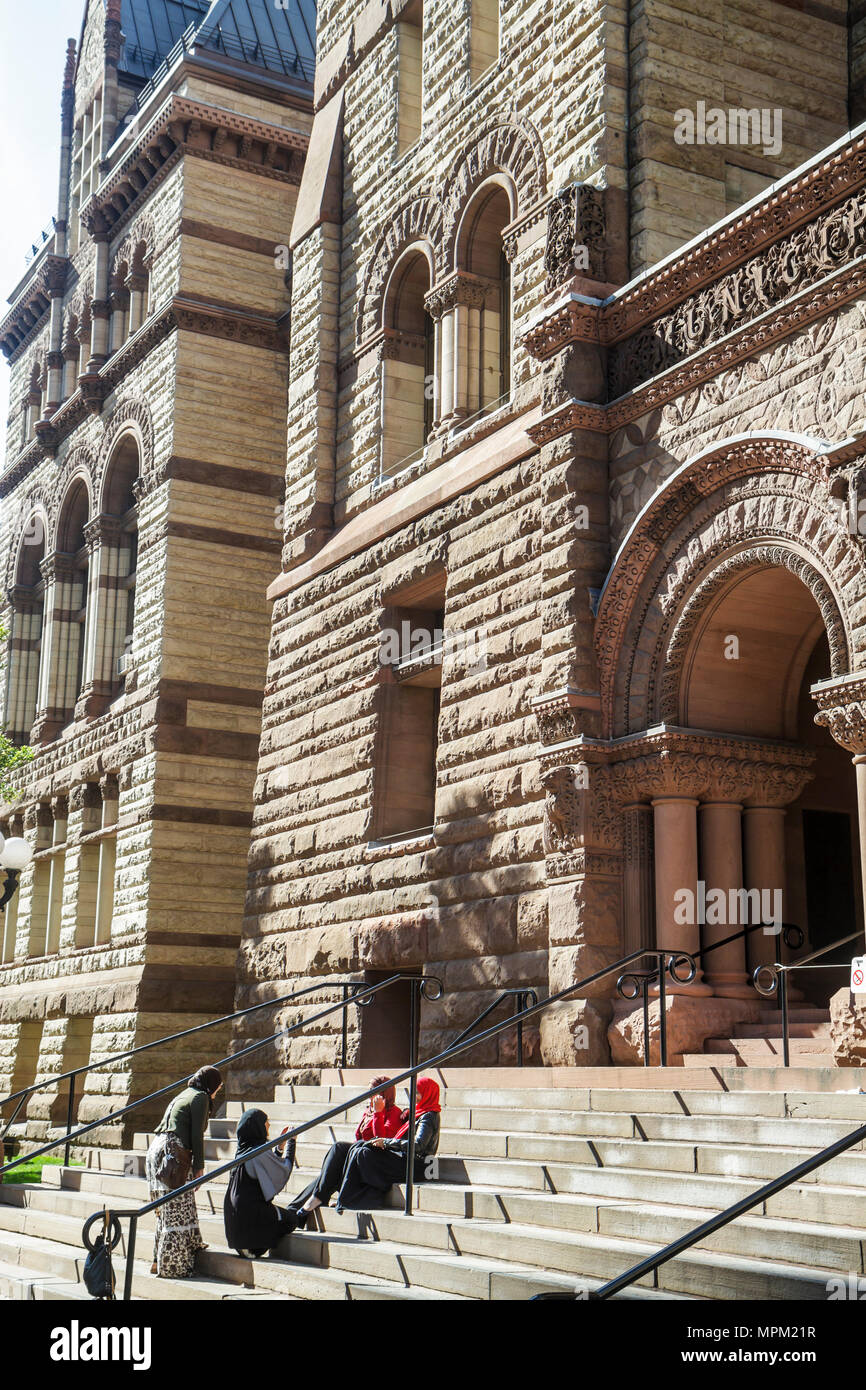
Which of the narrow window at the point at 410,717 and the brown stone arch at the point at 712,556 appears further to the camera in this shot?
the narrow window at the point at 410,717

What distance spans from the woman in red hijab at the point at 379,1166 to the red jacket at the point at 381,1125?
302 millimetres

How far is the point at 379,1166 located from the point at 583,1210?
231 centimetres

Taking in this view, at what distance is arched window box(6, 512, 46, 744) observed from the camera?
35.2 metres

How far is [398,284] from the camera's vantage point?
20.1m

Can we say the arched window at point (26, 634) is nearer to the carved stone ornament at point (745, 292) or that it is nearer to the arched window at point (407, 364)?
the arched window at point (407, 364)

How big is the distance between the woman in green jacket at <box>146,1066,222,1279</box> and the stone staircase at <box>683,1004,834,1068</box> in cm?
383

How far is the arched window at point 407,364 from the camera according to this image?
19.8 meters

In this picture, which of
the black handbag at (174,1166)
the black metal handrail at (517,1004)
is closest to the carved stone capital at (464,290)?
the black metal handrail at (517,1004)

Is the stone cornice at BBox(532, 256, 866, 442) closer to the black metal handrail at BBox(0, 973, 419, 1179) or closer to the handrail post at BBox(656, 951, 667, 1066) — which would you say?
the handrail post at BBox(656, 951, 667, 1066)

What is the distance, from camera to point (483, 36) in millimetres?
18406

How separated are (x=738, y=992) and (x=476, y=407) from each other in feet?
26.8

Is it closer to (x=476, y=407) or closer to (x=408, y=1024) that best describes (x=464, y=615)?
(x=476, y=407)

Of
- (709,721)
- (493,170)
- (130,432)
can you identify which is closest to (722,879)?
(709,721)

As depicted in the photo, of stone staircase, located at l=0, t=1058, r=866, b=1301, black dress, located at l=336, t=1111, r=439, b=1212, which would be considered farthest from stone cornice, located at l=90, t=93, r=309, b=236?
black dress, located at l=336, t=1111, r=439, b=1212
